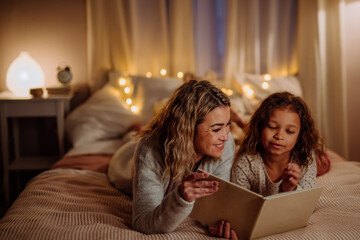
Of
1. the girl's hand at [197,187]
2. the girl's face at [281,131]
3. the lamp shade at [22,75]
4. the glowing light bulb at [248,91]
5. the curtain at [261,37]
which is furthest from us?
the curtain at [261,37]

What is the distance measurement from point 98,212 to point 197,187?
50cm

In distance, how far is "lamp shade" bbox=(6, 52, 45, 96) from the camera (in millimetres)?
2600

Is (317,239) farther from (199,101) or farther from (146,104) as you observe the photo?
(146,104)

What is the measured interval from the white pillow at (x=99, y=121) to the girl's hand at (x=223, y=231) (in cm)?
140

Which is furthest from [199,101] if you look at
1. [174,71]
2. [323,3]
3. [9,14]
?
[9,14]

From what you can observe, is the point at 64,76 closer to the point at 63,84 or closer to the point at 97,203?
the point at 63,84

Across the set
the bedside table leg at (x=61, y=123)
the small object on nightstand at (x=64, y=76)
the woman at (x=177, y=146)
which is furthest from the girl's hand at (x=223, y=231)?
the small object on nightstand at (x=64, y=76)

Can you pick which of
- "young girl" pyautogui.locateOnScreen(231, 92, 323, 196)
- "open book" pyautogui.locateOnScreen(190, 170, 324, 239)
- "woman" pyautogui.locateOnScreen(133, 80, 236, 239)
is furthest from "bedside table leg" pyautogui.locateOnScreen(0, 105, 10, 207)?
"open book" pyautogui.locateOnScreen(190, 170, 324, 239)

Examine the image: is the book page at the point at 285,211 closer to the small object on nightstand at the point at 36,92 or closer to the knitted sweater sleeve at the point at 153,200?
the knitted sweater sleeve at the point at 153,200

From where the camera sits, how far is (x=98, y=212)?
135cm

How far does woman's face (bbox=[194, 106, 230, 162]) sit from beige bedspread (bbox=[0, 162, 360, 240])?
0.85ft

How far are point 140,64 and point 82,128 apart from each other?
0.76m

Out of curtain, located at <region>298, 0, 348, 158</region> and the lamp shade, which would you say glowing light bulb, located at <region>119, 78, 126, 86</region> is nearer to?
the lamp shade

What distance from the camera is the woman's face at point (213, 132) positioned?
1.19 metres
